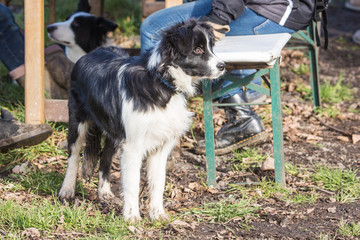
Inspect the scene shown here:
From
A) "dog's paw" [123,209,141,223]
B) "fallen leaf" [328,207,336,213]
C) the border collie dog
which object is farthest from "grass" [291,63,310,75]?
"dog's paw" [123,209,141,223]

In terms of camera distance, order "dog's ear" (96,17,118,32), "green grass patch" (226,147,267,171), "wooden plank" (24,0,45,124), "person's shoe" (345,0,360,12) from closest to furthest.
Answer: "green grass patch" (226,147,267,171) < "wooden plank" (24,0,45,124) < "dog's ear" (96,17,118,32) < "person's shoe" (345,0,360,12)

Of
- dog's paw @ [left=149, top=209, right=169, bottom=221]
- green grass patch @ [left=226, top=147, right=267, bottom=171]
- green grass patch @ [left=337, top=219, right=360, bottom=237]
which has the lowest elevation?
green grass patch @ [left=226, top=147, right=267, bottom=171]

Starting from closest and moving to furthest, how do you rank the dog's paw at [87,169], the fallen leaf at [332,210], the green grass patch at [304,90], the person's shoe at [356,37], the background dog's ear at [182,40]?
the background dog's ear at [182,40]
the fallen leaf at [332,210]
the dog's paw at [87,169]
the green grass patch at [304,90]
the person's shoe at [356,37]

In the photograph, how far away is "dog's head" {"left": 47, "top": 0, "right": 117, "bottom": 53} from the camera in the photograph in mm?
5621

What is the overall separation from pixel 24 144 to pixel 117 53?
1.23 metres

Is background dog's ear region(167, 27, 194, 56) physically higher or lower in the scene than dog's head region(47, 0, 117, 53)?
higher

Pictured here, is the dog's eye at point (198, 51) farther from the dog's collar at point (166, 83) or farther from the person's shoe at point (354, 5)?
the person's shoe at point (354, 5)

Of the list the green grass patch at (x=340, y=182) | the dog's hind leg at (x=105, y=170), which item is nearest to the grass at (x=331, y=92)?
the green grass patch at (x=340, y=182)

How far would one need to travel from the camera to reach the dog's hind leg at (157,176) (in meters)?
3.21

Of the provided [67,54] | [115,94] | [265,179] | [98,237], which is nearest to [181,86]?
[115,94]

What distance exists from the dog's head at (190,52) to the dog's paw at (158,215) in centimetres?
90

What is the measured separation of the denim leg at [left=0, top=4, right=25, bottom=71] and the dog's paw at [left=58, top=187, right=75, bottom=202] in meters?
2.07

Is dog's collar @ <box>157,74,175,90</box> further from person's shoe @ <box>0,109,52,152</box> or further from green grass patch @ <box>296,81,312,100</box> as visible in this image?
green grass patch @ <box>296,81,312,100</box>

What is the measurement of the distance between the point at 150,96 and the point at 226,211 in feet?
2.96
